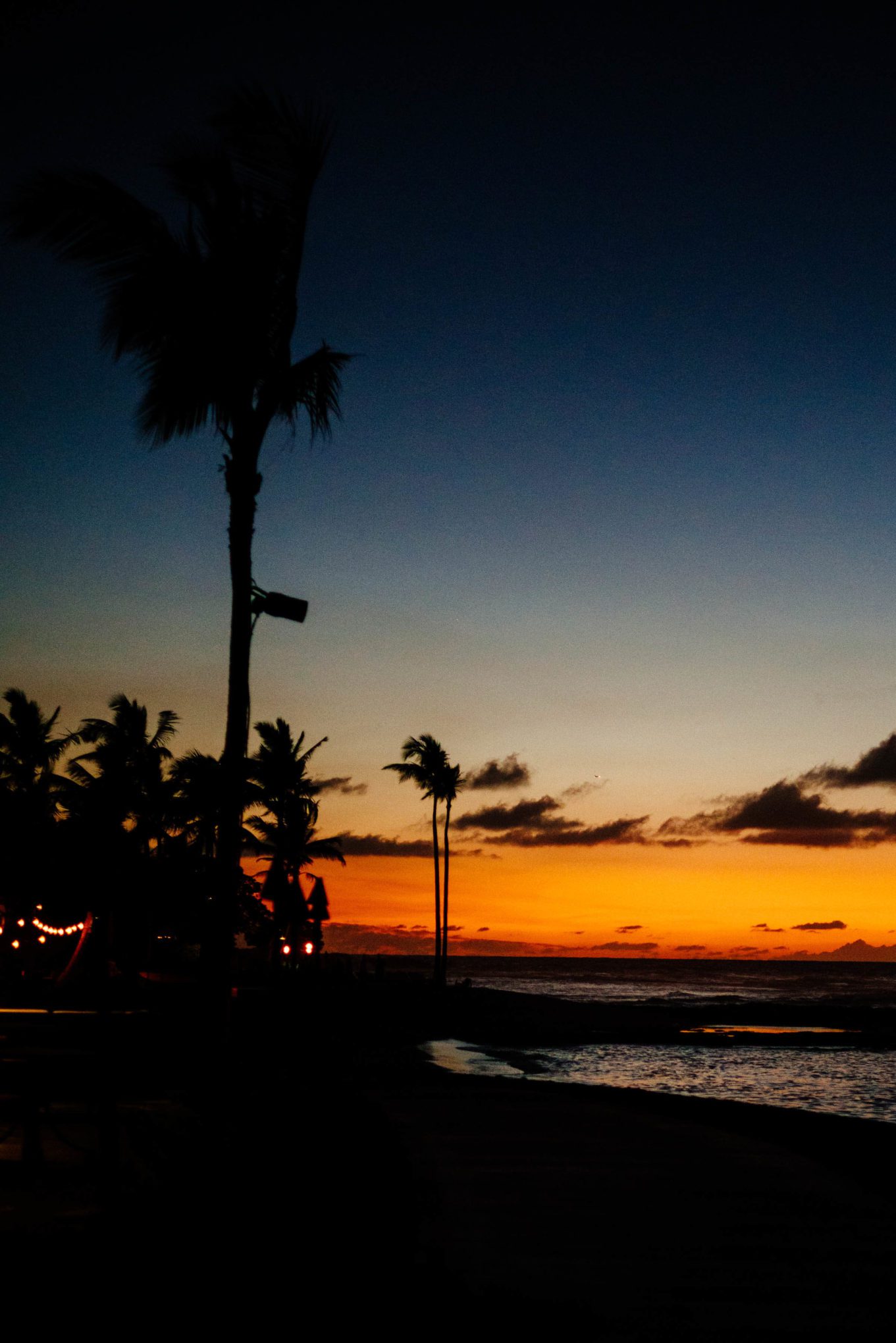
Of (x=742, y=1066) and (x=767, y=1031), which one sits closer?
(x=742, y=1066)

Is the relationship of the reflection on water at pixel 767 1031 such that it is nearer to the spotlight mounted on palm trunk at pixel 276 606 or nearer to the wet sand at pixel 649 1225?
the wet sand at pixel 649 1225

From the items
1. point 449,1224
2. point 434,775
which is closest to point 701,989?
point 434,775

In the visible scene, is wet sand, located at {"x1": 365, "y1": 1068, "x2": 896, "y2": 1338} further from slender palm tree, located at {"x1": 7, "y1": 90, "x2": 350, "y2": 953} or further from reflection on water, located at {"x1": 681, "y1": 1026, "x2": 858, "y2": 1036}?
reflection on water, located at {"x1": 681, "y1": 1026, "x2": 858, "y2": 1036}

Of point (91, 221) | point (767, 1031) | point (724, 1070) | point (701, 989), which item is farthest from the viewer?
point (701, 989)

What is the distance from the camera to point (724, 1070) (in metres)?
32.4

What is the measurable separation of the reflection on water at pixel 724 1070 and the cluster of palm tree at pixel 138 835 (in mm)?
8495

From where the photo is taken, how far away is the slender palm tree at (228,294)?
26.9 feet

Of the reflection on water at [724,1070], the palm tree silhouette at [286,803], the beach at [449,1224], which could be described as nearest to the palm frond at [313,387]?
the beach at [449,1224]

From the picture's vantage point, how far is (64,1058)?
34.8 ft

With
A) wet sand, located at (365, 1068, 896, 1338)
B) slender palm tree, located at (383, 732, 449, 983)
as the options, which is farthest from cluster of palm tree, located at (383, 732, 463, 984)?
wet sand, located at (365, 1068, 896, 1338)

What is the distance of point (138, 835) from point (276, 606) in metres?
14.6

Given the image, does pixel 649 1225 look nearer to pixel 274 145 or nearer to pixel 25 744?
pixel 274 145

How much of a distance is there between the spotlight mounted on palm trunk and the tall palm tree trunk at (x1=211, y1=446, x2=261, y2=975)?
81 mm

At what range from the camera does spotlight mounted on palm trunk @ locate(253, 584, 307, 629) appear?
849cm
